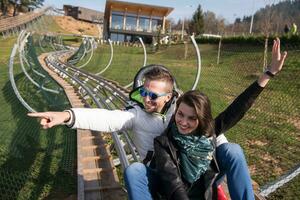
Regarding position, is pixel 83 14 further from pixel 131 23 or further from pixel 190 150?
pixel 190 150

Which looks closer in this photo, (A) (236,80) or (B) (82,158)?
(B) (82,158)

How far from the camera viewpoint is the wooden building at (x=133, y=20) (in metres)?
54.5

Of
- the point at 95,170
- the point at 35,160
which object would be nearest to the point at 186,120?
the point at 95,170

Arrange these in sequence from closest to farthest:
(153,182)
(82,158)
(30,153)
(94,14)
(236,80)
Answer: (153,182) < (82,158) < (30,153) < (236,80) < (94,14)

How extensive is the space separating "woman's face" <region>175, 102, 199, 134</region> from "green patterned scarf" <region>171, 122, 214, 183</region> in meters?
0.04

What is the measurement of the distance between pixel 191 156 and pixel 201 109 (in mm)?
307

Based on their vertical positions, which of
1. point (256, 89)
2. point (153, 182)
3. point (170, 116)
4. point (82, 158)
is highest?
point (256, 89)

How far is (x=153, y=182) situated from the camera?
107 inches

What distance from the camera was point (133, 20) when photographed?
56.2m

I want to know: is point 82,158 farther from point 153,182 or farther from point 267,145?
point 267,145

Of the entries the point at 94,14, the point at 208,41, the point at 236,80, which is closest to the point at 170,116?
the point at 236,80

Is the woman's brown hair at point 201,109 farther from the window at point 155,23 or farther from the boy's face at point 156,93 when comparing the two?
the window at point 155,23

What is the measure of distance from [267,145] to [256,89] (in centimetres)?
362

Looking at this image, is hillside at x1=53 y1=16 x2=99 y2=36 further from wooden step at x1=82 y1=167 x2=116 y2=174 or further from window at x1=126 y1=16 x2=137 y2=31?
wooden step at x1=82 y1=167 x2=116 y2=174
